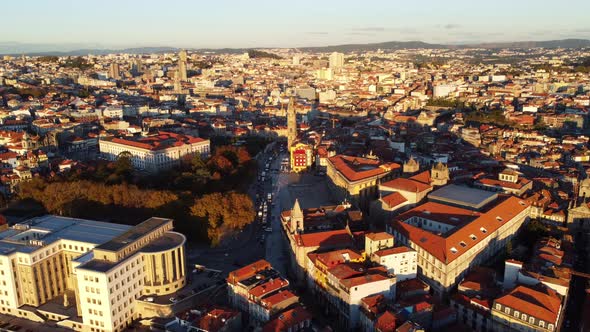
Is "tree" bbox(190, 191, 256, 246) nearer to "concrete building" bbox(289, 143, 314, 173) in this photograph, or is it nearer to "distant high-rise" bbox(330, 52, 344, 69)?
"concrete building" bbox(289, 143, 314, 173)

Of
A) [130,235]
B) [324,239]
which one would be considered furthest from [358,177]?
[130,235]

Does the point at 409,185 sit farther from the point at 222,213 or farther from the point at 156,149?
the point at 156,149

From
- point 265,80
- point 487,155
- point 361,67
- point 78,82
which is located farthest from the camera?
point 361,67

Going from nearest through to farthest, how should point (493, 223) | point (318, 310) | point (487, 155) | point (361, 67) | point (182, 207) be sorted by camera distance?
1. point (318, 310)
2. point (493, 223)
3. point (182, 207)
4. point (487, 155)
5. point (361, 67)

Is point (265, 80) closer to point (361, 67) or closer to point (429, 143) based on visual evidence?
point (361, 67)

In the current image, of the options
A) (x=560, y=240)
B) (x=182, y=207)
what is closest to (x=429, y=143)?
(x=560, y=240)

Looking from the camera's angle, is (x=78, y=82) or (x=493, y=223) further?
(x=78, y=82)

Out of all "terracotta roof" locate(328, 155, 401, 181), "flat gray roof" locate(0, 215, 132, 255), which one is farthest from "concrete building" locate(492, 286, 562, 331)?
"flat gray roof" locate(0, 215, 132, 255)
